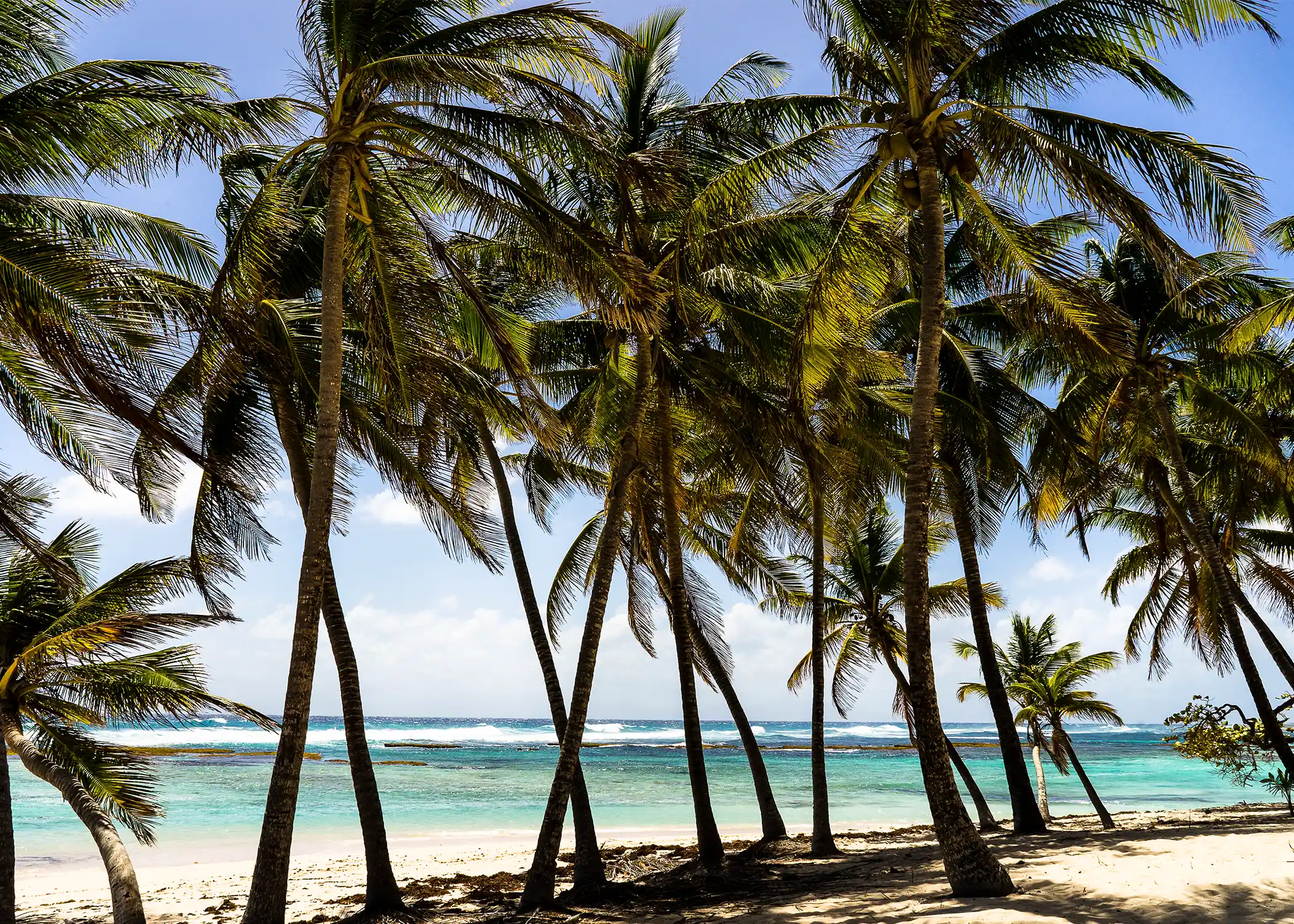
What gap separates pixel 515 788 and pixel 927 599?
30581 mm

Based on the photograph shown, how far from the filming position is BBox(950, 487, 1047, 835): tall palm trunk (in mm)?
13172

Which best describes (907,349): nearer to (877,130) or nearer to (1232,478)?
(1232,478)

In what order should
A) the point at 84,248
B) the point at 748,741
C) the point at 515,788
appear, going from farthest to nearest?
the point at 515,788 → the point at 748,741 → the point at 84,248

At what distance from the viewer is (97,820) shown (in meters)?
8.70

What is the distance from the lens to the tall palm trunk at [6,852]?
8.27 m

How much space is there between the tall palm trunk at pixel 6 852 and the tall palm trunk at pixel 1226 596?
14.2 meters

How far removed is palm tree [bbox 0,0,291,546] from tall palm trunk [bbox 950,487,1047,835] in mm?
10963

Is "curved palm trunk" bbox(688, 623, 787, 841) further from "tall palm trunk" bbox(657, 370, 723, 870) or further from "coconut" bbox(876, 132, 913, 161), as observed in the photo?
"coconut" bbox(876, 132, 913, 161)

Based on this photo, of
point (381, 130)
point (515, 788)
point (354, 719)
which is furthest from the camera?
point (515, 788)

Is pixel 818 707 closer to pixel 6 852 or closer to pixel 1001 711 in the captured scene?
pixel 1001 711

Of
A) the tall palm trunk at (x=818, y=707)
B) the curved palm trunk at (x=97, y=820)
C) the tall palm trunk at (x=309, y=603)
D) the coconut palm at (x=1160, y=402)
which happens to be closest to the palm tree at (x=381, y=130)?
the tall palm trunk at (x=309, y=603)

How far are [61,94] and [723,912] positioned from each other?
28.6 feet

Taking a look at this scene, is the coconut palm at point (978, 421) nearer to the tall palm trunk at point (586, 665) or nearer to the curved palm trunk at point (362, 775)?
the tall palm trunk at point (586, 665)

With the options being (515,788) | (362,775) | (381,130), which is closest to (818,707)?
(362,775)
